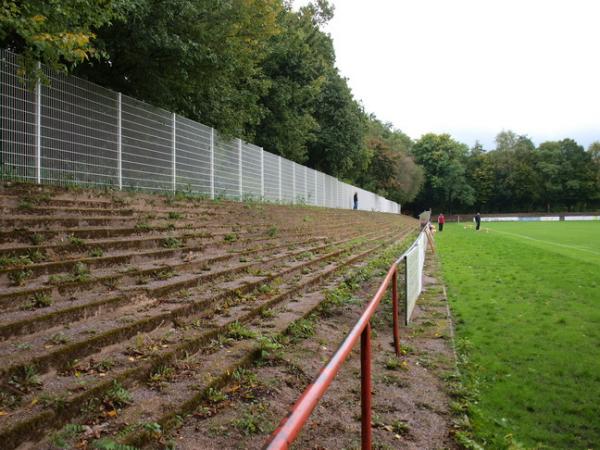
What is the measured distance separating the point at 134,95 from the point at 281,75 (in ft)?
A: 38.7

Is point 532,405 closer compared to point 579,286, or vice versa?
point 532,405

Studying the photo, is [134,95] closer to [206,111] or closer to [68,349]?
[206,111]

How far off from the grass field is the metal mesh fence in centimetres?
696

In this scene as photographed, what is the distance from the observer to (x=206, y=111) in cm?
1584

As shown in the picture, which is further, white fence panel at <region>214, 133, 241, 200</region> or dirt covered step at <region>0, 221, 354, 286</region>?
white fence panel at <region>214, 133, 241, 200</region>

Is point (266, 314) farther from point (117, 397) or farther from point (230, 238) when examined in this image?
point (230, 238)

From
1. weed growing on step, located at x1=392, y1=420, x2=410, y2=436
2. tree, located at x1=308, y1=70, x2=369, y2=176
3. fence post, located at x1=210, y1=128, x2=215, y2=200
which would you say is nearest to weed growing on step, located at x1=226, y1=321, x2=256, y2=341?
weed growing on step, located at x1=392, y1=420, x2=410, y2=436

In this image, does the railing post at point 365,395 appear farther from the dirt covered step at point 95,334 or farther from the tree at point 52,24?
the tree at point 52,24

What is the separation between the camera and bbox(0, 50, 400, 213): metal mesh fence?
23.2ft

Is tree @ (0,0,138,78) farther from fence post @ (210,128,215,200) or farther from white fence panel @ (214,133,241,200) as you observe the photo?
white fence panel @ (214,133,241,200)

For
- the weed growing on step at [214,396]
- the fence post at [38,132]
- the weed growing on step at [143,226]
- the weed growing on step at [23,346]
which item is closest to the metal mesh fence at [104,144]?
the fence post at [38,132]

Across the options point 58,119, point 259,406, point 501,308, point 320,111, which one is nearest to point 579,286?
point 501,308

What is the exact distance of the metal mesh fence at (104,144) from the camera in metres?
7.07

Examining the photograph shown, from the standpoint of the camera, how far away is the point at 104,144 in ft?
30.0
